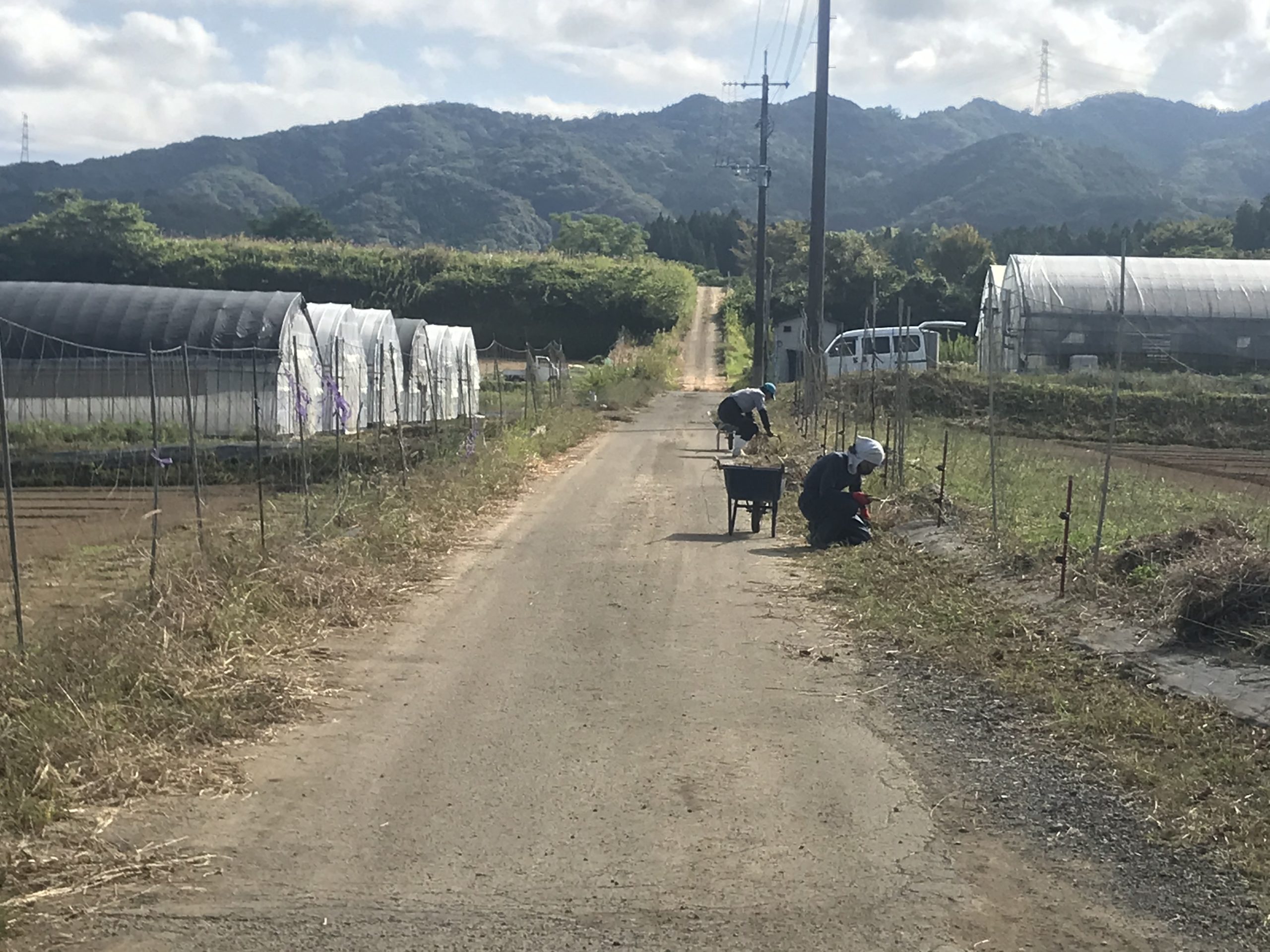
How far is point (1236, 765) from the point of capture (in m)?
6.00

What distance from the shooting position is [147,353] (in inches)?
848

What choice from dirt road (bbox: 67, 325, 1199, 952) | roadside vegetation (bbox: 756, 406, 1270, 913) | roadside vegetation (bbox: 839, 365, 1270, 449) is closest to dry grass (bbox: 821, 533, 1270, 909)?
roadside vegetation (bbox: 756, 406, 1270, 913)

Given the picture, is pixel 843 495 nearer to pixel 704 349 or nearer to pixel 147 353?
pixel 147 353

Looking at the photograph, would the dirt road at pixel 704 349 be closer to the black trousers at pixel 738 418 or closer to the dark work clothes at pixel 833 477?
the black trousers at pixel 738 418

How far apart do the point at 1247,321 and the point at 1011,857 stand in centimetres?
3538

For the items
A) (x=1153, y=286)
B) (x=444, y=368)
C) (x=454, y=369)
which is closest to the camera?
(x=444, y=368)

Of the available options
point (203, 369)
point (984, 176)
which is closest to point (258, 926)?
point (203, 369)

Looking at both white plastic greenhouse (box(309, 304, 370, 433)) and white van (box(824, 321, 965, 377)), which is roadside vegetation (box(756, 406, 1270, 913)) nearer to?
white plastic greenhouse (box(309, 304, 370, 433))

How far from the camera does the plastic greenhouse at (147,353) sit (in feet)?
77.0

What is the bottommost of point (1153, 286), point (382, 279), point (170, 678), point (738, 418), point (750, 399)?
point (170, 678)

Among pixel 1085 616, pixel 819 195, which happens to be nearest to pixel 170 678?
pixel 1085 616

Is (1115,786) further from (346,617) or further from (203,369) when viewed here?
(203,369)

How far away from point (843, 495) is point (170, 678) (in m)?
7.79

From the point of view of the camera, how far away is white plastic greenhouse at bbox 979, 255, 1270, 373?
34.4m
